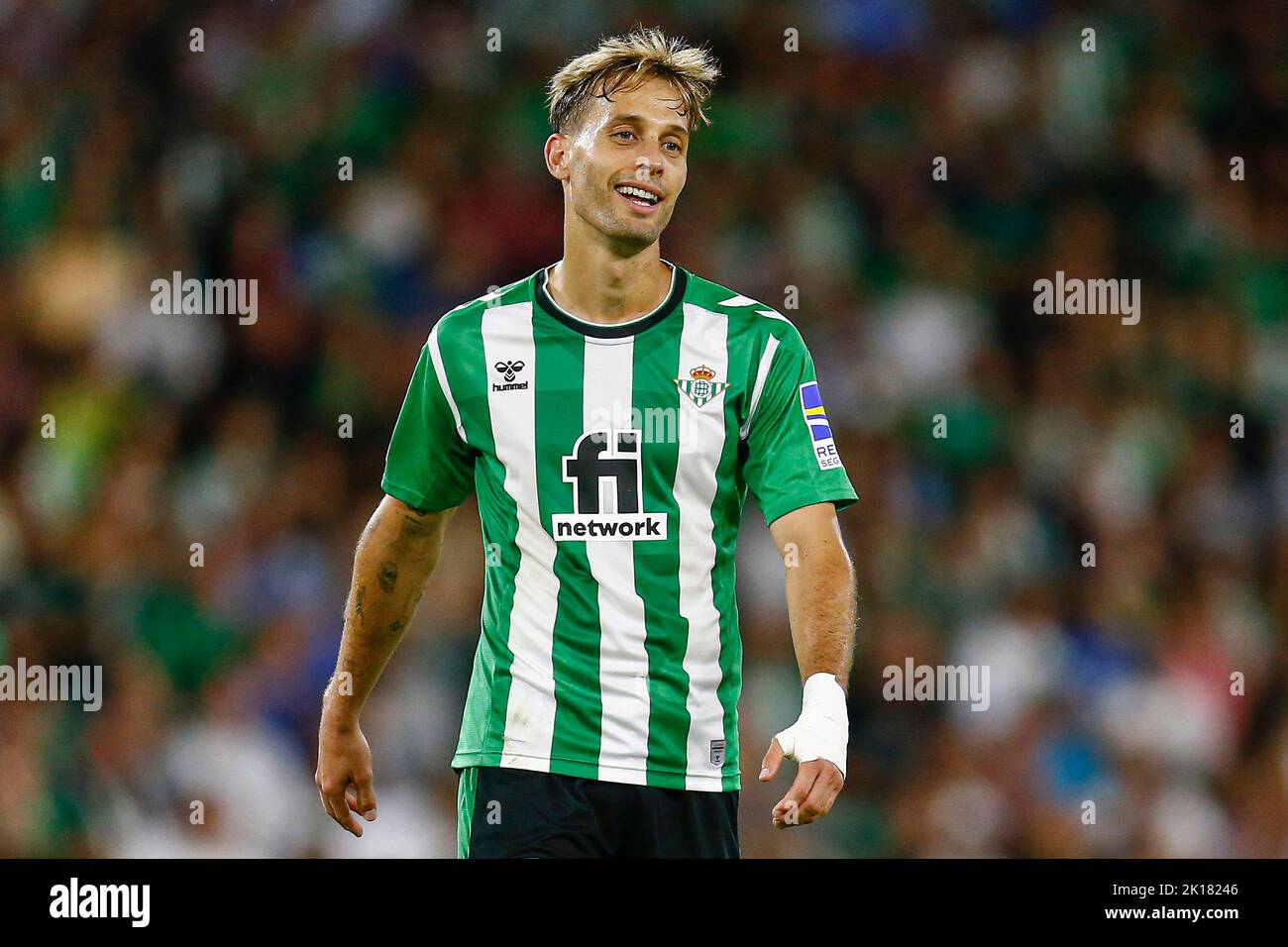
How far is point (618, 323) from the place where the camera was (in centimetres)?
→ 412

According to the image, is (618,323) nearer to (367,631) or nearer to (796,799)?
(367,631)

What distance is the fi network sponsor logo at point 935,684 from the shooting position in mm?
6801

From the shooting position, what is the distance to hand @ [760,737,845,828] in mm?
3305

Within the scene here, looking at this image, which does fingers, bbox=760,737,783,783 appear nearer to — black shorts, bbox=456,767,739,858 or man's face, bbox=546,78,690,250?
black shorts, bbox=456,767,739,858

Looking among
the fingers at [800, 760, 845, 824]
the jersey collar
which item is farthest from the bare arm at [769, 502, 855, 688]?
the jersey collar

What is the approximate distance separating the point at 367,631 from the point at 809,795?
1.33m

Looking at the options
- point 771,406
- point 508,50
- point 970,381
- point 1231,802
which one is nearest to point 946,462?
point 970,381

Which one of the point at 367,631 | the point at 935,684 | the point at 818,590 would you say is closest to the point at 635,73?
the point at 818,590

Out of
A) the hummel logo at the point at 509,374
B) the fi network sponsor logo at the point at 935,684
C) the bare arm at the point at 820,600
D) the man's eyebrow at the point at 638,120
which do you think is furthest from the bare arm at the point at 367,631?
the fi network sponsor logo at the point at 935,684

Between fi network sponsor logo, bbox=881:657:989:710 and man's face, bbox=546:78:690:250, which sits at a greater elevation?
man's face, bbox=546:78:690:250

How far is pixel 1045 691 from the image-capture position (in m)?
6.85

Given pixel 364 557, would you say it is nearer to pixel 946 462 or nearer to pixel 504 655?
pixel 504 655

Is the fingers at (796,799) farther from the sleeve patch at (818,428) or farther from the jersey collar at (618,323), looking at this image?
the jersey collar at (618,323)

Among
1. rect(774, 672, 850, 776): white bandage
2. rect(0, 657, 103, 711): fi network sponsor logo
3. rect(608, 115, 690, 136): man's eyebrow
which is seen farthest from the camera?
rect(0, 657, 103, 711): fi network sponsor logo
